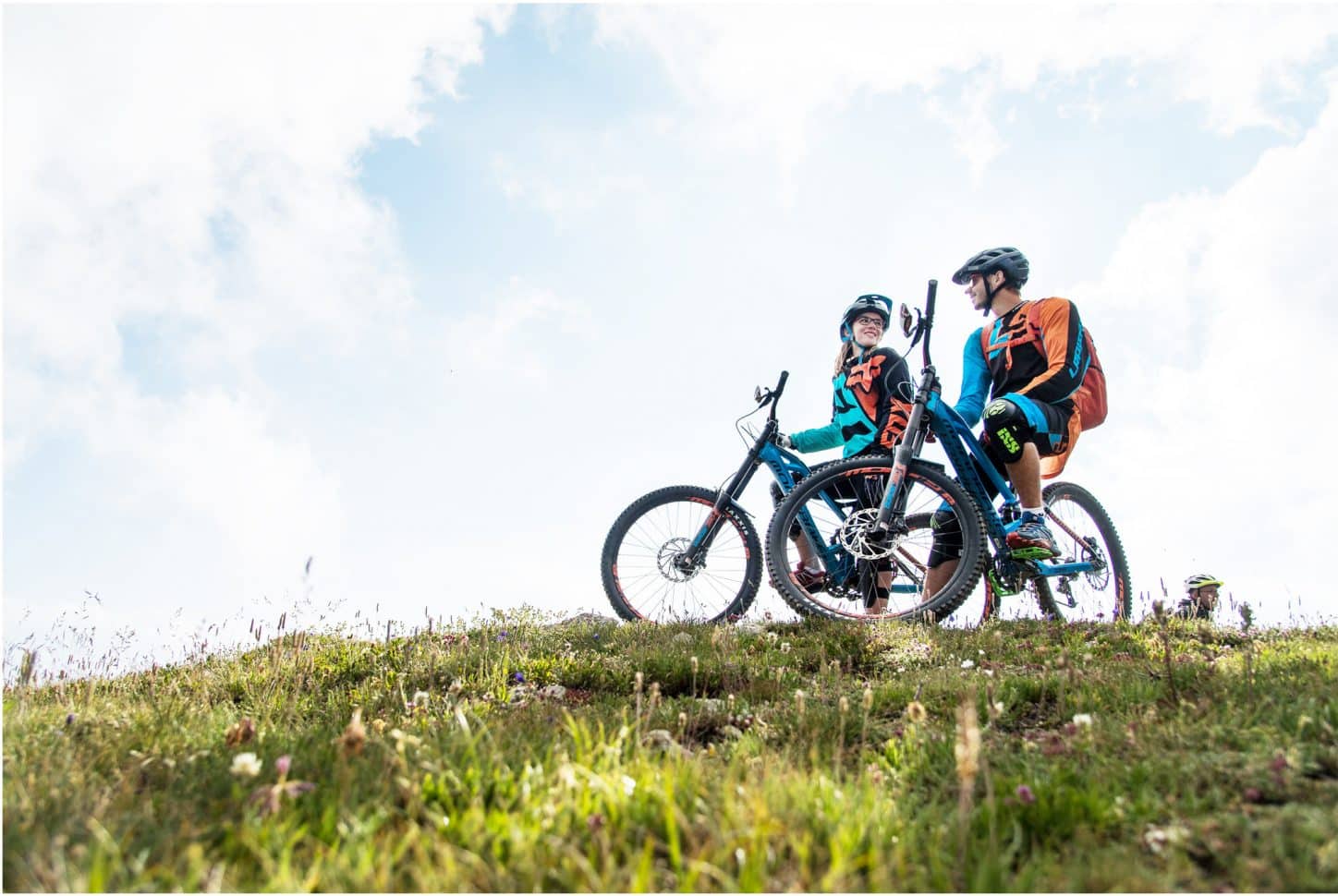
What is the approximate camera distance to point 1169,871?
2344 mm

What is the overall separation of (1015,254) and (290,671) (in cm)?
780

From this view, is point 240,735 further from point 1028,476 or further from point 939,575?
point 1028,476

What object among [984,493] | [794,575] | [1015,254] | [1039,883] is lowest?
[1039,883]

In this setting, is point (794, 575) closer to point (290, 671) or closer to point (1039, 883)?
point (290, 671)

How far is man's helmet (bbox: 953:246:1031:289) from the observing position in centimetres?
852

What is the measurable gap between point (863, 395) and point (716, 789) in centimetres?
678

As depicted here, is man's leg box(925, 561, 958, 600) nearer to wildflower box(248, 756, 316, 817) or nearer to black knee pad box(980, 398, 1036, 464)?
black knee pad box(980, 398, 1036, 464)

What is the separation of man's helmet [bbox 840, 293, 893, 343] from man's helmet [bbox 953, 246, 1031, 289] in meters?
0.94

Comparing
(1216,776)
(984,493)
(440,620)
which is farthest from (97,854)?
(984,493)

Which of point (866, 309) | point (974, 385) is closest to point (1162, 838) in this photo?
point (974, 385)

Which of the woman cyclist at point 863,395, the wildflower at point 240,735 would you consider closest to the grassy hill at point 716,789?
the wildflower at point 240,735

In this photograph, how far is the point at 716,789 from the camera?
8.46 ft

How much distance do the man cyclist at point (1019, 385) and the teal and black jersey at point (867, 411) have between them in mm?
686

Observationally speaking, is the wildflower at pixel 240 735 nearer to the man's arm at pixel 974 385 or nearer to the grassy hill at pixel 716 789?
the grassy hill at pixel 716 789
